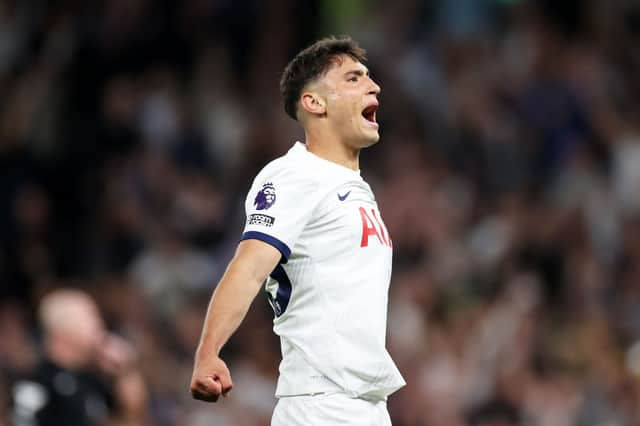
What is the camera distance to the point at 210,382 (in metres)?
4.23

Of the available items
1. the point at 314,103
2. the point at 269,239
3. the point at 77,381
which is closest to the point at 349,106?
the point at 314,103

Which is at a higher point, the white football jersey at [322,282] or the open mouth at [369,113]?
the open mouth at [369,113]

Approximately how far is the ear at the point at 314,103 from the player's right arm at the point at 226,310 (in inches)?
24.6

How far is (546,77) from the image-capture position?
36.0 ft

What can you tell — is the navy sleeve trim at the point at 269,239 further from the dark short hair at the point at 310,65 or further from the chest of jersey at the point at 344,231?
the dark short hair at the point at 310,65

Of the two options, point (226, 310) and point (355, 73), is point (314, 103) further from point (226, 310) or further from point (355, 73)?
point (226, 310)

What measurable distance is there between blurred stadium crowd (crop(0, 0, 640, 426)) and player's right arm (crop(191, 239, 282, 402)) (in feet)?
15.3

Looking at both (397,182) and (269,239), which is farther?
(397,182)

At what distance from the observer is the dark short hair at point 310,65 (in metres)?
5.01

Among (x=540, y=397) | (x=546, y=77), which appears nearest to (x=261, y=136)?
(x=546, y=77)

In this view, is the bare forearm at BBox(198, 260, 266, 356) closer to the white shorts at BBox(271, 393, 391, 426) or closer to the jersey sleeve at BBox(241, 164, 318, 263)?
the jersey sleeve at BBox(241, 164, 318, 263)

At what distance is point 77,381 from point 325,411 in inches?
131

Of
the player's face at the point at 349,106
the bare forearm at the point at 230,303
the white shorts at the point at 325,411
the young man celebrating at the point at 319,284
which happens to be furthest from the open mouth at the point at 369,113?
the white shorts at the point at 325,411

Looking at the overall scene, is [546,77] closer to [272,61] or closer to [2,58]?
[272,61]
